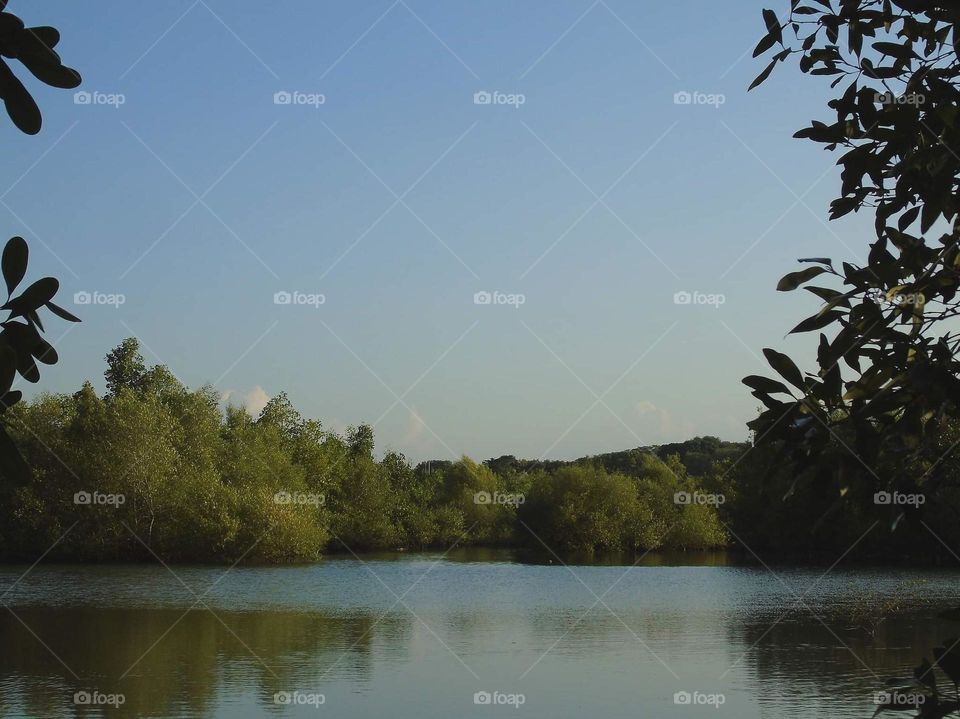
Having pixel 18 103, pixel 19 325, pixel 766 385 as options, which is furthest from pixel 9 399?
pixel 766 385

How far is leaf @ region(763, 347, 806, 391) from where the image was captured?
212 cm

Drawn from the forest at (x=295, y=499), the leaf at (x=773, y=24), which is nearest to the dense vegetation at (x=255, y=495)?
the forest at (x=295, y=499)

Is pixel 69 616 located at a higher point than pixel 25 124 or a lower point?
lower

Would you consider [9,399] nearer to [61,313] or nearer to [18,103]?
[61,313]

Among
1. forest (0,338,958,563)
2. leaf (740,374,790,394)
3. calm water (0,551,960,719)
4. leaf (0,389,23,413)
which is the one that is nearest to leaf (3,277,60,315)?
leaf (0,389,23,413)

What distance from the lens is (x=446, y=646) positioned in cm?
1800

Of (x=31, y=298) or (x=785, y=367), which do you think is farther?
(x=785, y=367)

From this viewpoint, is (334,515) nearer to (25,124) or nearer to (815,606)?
(815,606)

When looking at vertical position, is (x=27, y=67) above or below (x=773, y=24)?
below

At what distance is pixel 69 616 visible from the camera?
21.5 m

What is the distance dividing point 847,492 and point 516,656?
1535cm

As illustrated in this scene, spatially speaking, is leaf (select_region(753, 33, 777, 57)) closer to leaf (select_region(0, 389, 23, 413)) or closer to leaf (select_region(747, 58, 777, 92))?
leaf (select_region(747, 58, 777, 92))

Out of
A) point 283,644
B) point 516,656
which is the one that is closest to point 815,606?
point 516,656

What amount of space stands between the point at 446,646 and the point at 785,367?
16.7 meters
